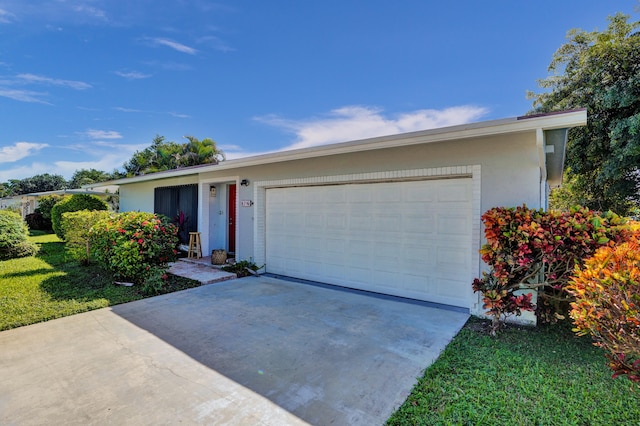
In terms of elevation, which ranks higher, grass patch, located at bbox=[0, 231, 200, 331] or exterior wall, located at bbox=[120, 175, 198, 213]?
exterior wall, located at bbox=[120, 175, 198, 213]

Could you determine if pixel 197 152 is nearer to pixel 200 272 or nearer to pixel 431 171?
pixel 200 272

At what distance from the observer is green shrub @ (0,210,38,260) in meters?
9.69

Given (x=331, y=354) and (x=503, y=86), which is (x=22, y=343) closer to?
(x=331, y=354)

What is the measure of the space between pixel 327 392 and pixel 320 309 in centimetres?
251

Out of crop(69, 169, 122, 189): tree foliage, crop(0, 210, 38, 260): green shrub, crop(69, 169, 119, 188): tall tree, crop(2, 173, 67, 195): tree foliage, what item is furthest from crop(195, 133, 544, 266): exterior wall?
crop(2, 173, 67, 195): tree foliage

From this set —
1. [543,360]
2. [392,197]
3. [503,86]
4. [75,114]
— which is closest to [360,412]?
[543,360]

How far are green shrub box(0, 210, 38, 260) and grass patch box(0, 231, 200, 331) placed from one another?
812 millimetres

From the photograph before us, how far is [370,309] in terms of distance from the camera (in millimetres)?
5430

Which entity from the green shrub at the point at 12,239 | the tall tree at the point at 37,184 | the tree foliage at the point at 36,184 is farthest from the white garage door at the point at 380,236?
the tall tree at the point at 37,184

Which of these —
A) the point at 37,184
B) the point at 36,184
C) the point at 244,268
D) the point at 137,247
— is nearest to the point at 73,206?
the point at 137,247

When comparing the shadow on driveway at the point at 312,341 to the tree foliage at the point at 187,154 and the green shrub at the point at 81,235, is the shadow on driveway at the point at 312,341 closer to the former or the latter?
the green shrub at the point at 81,235

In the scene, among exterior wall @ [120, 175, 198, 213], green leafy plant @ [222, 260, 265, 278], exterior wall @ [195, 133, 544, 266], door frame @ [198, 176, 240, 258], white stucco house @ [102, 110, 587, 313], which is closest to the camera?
exterior wall @ [195, 133, 544, 266]

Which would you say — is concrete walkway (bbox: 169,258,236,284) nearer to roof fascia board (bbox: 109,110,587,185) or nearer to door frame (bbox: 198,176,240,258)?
door frame (bbox: 198,176,240,258)

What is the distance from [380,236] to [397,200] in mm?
829
